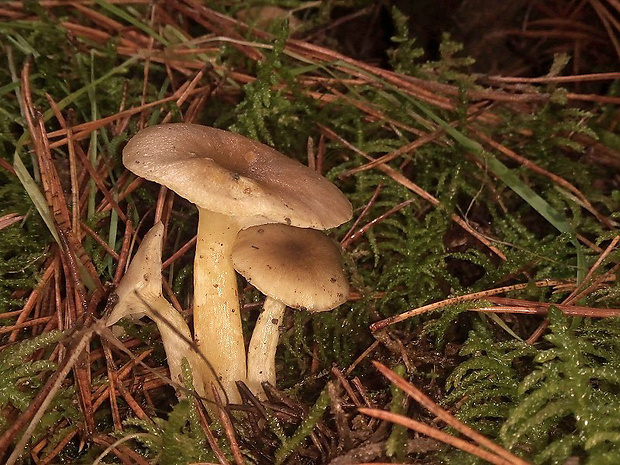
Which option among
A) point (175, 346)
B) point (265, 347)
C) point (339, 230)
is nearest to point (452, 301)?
point (339, 230)

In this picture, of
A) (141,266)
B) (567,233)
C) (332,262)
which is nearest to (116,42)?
(141,266)

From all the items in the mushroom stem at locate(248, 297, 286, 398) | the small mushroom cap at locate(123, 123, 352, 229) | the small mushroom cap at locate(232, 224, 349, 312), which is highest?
the small mushroom cap at locate(123, 123, 352, 229)

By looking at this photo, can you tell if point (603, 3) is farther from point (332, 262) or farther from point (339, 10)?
point (332, 262)

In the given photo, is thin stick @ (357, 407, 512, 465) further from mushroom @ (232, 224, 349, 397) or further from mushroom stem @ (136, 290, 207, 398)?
mushroom stem @ (136, 290, 207, 398)

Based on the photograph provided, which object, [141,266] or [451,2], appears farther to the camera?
[451,2]

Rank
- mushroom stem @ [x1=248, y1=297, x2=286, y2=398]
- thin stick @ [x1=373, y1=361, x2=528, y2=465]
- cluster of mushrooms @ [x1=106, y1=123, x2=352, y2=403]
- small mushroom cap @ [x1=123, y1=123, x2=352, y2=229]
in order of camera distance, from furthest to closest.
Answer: mushroom stem @ [x1=248, y1=297, x2=286, y2=398] < cluster of mushrooms @ [x1=106, y1=123, x2=352, y2=403] < small mushroom cap @ [x1=123, y1=123, x2=352, y2=229] < thin stick @ [x1=373, y1=361, x2=528, y2=465]

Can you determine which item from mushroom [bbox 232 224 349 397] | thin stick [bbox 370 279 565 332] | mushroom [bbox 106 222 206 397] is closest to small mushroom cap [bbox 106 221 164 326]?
mushroom [bbox 106 222 206 397]

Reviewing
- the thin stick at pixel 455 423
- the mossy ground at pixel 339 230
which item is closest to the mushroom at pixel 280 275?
the mossy ground at pixel 339 230
